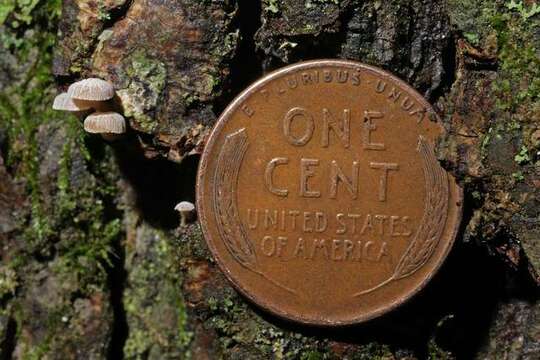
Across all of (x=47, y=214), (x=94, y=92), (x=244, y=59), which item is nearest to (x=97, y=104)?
(x=94, y=92)

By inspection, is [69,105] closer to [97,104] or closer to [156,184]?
[97,104]

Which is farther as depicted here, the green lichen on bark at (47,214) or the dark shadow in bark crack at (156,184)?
the green lichen on bark at (47,214)

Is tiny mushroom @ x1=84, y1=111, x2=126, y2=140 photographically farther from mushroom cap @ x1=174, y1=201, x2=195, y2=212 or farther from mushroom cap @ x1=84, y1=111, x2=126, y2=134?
mushroom cap @ x1=174, y1=201, x2=195, y2=212

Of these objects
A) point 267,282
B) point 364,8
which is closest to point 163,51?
point 364,8

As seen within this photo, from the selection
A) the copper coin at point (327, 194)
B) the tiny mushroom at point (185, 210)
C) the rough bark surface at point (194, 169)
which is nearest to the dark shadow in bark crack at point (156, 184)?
the rough bark surface at point (194, 169)

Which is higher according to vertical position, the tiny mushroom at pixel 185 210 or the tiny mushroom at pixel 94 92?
the tiny mushroom at pixel 94 92

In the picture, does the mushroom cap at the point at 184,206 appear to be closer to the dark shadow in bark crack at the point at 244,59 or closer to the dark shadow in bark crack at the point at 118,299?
the dark shadow in bark crack at the point at 244,59

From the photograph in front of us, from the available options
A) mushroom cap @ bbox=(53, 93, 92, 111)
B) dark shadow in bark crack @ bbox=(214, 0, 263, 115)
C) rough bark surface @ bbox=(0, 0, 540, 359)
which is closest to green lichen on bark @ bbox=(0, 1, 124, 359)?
rough bark surface @ bbox=(0, 0, 540, 359)
